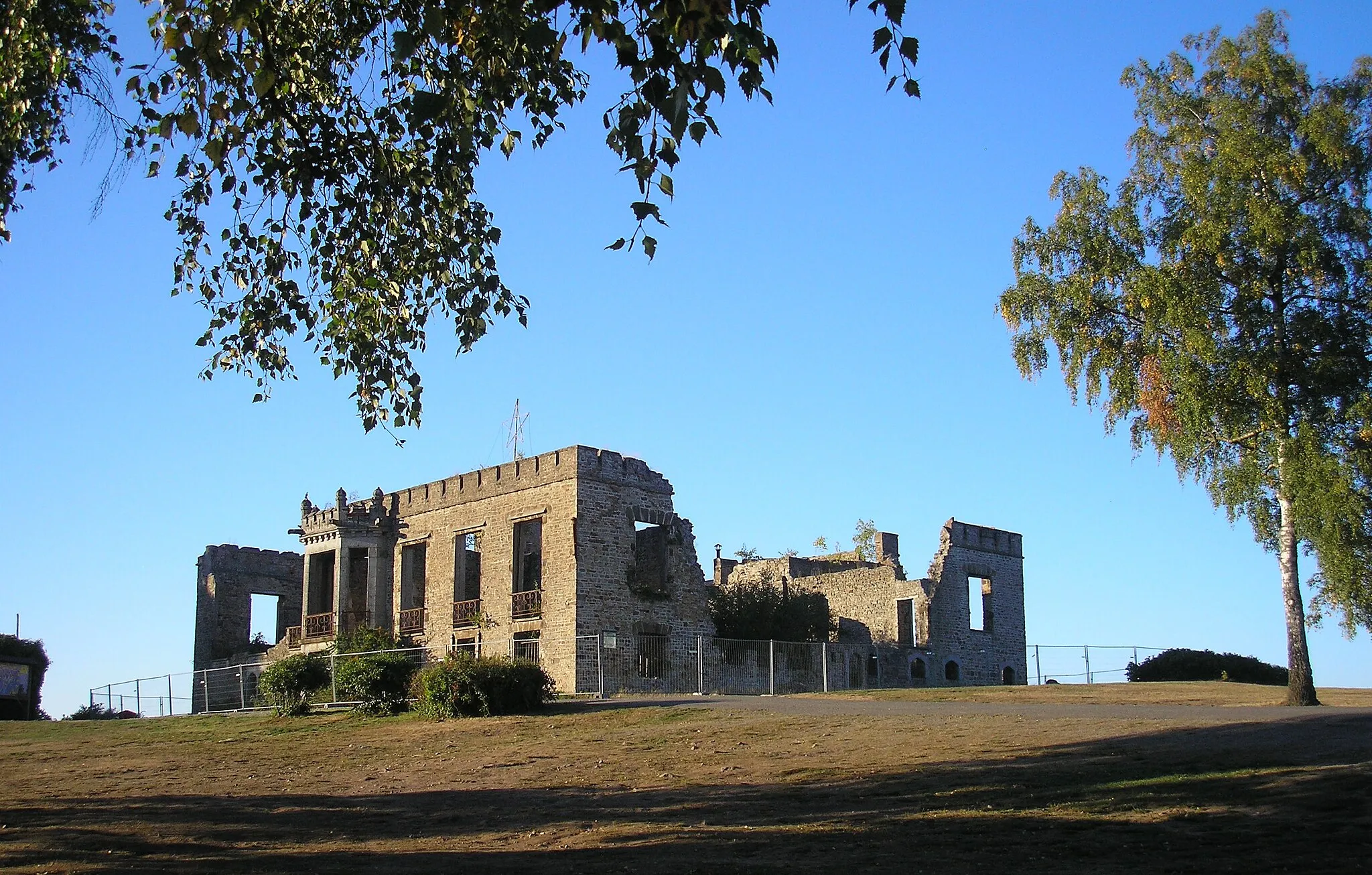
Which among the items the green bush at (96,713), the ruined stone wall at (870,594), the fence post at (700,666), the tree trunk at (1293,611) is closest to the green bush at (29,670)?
the green bush at (96,713)

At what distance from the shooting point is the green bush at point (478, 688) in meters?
21.3

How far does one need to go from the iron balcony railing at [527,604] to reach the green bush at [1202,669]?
685 inches

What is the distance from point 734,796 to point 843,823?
6.95ft

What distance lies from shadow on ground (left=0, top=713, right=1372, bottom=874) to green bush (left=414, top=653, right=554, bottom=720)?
6.97 m

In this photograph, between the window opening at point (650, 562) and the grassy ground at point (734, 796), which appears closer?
the grassy ground at point (734, 796)

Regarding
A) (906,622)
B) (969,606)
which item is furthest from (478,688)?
(969,606)

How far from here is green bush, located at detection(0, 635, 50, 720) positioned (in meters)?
30.6

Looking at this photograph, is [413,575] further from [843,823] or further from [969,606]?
[843,823]

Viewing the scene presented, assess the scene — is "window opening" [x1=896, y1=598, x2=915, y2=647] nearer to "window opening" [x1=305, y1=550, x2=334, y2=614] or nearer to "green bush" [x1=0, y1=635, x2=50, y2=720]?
"window opening" [x1=305, y1=550, x2=334, y2=614]

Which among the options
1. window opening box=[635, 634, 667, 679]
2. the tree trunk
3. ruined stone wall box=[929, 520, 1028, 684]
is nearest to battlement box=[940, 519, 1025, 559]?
ruined stone wall box=[929, 520, 1028, 684]

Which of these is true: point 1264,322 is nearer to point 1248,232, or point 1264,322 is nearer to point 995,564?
point 1248,232

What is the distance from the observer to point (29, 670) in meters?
31.4

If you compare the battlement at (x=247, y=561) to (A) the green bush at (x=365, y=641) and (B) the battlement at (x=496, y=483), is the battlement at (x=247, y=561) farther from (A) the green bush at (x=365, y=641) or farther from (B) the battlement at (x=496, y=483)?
(A) the green bush at (x=365, y=641)

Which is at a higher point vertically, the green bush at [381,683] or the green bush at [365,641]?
the green bush at [365,641]
